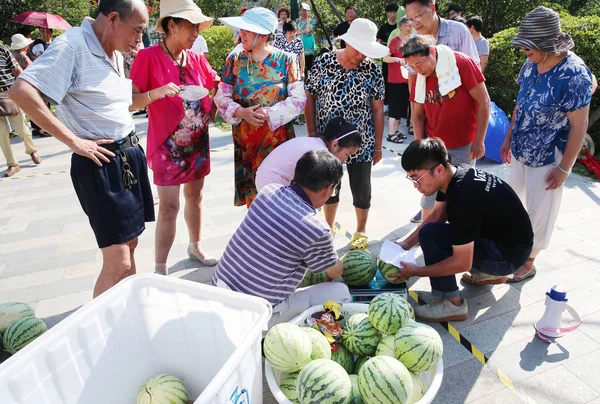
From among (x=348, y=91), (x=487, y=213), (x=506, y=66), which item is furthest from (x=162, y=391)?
(x=506, y=66)

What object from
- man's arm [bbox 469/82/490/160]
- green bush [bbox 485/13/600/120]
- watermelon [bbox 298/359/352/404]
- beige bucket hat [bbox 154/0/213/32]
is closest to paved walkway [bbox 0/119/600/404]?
watermelon [bbox 298/359/352/404]

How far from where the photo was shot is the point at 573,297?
334 cm

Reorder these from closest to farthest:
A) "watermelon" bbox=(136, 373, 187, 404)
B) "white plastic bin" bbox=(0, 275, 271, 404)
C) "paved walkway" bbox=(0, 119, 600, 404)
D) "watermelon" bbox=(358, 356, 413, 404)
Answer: "white plastic bin" bbox=(0, 275, 271, 404)
"watermelon" bbox=(358, 356, 413, 404)
"watermelon" bbox=(136, 373, 187, 404)
"paved walkway" bbox=(0, 119, 600, 404)

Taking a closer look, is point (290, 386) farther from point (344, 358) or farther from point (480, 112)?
point (480, 112)

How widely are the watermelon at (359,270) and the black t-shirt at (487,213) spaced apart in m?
0.69

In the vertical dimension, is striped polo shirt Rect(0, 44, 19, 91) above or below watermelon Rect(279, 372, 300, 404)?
above

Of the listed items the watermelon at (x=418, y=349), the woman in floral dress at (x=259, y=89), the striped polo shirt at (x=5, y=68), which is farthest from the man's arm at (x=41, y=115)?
the striped polo shirt at (x=5, y=68)

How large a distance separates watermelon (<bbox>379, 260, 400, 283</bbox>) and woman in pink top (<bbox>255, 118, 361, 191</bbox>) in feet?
2.91

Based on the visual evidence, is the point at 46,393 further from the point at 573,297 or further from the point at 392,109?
the point at 392,109

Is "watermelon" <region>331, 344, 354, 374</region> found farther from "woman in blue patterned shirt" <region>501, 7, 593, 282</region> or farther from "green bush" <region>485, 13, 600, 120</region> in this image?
"green bush" <region>485, 13, 600, 120</region>

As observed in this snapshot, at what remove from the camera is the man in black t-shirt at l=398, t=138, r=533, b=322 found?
2736 mm

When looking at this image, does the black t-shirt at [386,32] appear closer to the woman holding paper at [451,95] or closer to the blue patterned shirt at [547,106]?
the woman holding paper at [451,95]

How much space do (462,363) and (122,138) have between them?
2.63m

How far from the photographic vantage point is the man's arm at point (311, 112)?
13.3ft
